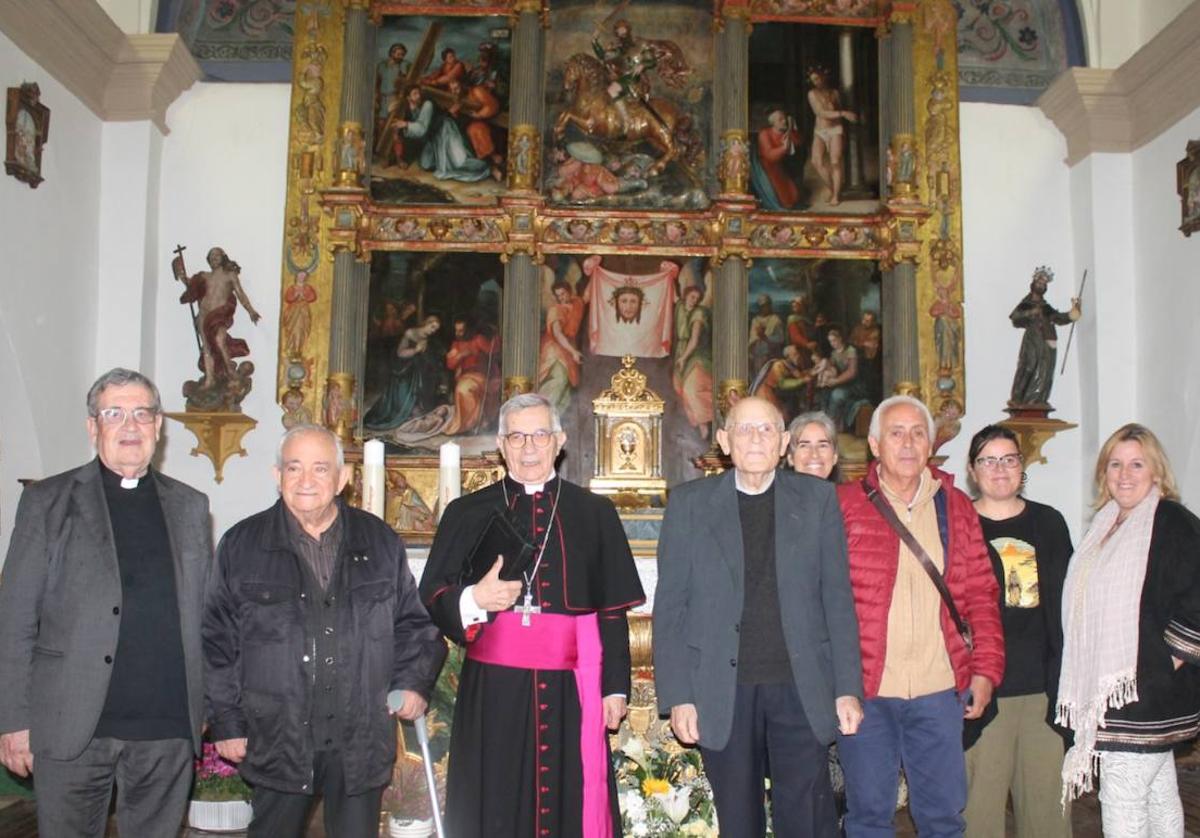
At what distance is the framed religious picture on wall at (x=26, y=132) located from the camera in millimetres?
7012

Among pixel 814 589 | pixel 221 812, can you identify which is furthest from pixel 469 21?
pixel 814 589

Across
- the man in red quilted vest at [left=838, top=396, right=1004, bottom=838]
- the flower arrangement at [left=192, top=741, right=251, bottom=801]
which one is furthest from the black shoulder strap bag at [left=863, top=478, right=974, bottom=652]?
the flower arrangement at [left=192, top=741, right=251, bottom=801]

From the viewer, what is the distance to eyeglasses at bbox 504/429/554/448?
11.3 feet

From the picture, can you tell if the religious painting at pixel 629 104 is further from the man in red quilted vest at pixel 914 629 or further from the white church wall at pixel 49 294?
the man in red quilted vest at pixel 914 629

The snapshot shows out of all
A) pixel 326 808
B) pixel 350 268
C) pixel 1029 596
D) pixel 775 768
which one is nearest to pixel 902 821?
pixel 1029 596

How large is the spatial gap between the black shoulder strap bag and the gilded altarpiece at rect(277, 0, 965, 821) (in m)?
4.74

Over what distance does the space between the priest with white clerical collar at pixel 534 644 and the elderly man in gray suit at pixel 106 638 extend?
744 millimetres

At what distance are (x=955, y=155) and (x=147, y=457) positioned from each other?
7404 mm

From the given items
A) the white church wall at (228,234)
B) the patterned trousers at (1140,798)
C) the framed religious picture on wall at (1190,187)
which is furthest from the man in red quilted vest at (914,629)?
the white church wall at (228,234)

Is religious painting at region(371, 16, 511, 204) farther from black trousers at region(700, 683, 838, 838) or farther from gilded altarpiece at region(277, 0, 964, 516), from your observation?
black trousers at region(700, 683, 838, 838)

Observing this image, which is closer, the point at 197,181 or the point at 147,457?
the point at 147,457

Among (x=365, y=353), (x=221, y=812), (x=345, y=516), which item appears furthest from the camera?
(x=365, y=353)

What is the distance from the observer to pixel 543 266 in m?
8.82

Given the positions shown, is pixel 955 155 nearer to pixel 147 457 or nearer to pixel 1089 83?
pixel 1089 83
